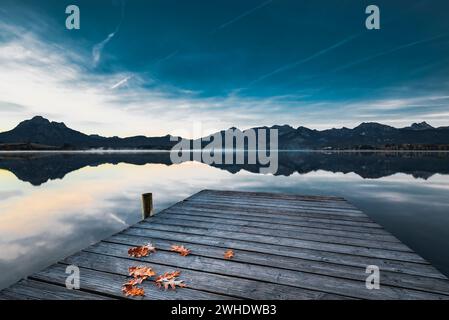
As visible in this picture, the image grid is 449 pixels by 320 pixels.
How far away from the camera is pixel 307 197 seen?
888 centimetres

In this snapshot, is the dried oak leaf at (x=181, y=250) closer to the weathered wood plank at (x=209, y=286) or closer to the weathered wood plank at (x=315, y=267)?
the weathered wood plank at (x=315, y=267)

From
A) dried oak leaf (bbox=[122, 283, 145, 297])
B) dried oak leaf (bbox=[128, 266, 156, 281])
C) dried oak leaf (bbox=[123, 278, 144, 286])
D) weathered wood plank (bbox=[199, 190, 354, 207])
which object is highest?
weathered wood plank (bbox=[199, 190, 354, 207])

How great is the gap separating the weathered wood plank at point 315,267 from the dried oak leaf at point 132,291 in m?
1.24

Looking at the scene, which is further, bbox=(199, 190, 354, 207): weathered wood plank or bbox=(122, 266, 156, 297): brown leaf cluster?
bbox=(199, 190, 354, 207): weathered wood plank

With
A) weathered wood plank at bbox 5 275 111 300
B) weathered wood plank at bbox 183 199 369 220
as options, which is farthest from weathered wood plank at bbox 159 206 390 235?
weathered wood plank at bbox 5 275 111 300

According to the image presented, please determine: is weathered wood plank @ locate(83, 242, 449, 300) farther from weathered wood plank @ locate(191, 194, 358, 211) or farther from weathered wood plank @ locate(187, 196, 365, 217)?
weathered wood plank @ locate(191, 194, 358, 211)

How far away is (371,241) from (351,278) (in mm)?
1822

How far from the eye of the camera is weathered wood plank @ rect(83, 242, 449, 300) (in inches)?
117

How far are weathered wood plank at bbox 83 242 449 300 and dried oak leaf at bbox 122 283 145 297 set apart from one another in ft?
2.46

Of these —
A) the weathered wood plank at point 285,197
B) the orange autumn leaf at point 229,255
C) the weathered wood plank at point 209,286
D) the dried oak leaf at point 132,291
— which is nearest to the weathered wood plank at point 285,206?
the weathered wood plank at point 285,197

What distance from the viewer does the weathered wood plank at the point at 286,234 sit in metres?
4.51

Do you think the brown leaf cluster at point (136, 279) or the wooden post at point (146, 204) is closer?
the brown leaf cluster at point (136, 279)
